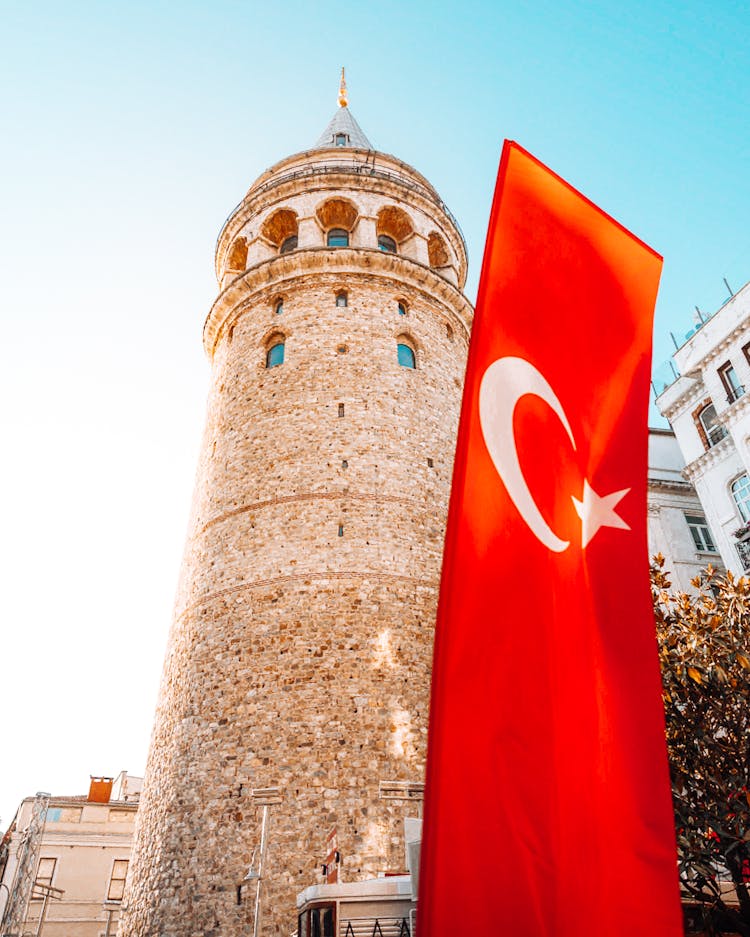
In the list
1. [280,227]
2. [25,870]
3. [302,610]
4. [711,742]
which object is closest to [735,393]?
[302,610]

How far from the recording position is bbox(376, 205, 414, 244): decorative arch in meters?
23.1

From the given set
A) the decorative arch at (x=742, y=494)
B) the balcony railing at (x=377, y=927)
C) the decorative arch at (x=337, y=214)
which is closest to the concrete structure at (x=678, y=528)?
the decorative arch at (x=742, y=494)

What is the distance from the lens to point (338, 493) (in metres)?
16.6

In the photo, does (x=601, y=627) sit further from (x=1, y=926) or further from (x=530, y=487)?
(x=1, y=926)

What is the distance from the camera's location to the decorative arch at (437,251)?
2392 centimetres

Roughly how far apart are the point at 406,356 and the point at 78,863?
25.3 meters

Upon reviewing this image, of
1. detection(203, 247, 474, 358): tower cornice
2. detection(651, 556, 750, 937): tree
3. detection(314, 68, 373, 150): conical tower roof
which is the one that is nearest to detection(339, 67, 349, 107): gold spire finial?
detection(314, 68, 373, 150): conical tower roof

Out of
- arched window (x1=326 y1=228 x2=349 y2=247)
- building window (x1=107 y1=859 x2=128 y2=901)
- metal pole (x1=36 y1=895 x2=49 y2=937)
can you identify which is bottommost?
metal pole (x1=36 y1=895 x2=49 y2=937)

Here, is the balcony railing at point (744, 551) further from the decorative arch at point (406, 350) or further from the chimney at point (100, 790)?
the chimney at point (100, 790)

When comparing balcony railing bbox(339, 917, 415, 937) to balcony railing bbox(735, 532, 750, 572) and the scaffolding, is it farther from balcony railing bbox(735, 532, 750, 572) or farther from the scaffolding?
the scaffolding

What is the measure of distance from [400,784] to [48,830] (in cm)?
2335

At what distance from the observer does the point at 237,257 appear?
24.5m

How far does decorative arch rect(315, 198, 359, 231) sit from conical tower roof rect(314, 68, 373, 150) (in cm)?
587

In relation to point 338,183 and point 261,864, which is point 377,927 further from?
point 338,183
